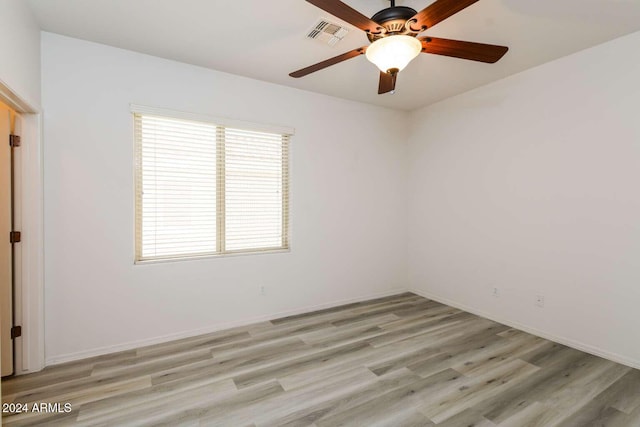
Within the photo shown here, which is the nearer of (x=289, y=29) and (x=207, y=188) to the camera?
(x=289, y=29)

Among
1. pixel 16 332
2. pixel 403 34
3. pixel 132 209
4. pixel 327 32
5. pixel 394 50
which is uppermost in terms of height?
pixel 327 32

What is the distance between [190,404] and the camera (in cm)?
209

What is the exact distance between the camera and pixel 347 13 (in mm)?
1589

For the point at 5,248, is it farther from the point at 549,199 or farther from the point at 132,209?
the point at 549,199

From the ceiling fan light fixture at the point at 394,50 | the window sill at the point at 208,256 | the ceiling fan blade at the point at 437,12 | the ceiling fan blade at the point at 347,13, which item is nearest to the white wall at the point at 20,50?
the window sill at the point at 208,256

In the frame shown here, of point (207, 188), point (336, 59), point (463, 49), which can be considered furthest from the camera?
point (207, 188)

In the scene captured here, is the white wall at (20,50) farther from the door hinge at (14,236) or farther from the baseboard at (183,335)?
the baseboard at (183,335)

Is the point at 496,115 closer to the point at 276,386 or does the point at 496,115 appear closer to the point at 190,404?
the point at 276,386

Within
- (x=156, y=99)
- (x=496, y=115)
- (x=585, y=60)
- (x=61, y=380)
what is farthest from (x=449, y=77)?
(x=61, y=380)

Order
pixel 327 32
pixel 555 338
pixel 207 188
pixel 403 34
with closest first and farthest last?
1. pixel 403 34
2. pixel 327 32
3. pixel 555 338
4. pixel 207 188

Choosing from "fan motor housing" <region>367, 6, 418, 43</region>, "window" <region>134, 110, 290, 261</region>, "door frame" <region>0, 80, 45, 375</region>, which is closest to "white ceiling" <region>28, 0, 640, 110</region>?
"fan motor housing" <region>367, 6, 418, 43</region>

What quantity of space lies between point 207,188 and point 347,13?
2.24 m

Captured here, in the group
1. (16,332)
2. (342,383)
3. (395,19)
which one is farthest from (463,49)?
(16,332)

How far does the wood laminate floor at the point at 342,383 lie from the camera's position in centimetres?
197
